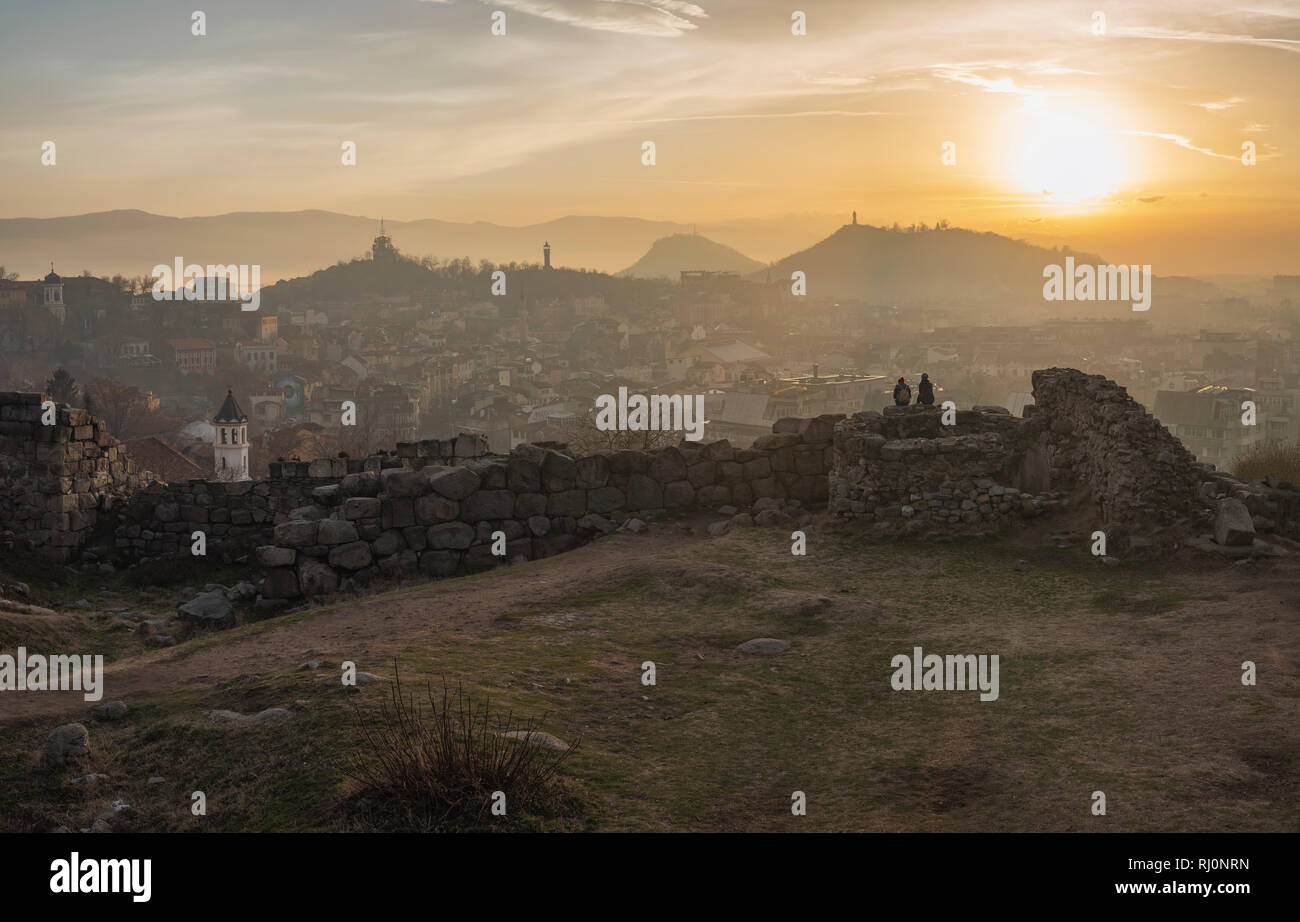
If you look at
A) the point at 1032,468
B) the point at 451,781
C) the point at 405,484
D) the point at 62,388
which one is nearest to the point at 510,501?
the point at 405,484

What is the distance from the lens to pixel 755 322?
14562cm

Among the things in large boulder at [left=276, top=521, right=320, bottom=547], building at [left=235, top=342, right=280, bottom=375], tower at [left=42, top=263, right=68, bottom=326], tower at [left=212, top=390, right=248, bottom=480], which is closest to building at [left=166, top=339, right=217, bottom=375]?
building at [left=235, top=342, right=280, bottom=375]

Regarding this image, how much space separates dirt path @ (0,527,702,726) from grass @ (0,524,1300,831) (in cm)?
11

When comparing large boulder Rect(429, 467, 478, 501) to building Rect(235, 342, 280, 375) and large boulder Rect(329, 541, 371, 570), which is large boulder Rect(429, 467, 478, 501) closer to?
large boulder Rect(329, 541, 371, 570)

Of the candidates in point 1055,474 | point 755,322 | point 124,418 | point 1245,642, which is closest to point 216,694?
point 1245,642

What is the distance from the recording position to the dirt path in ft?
28.6

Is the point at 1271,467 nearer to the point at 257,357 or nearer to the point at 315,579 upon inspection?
the point at 315,579

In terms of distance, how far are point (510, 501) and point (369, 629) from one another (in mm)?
4317

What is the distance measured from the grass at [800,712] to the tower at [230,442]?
4271cm

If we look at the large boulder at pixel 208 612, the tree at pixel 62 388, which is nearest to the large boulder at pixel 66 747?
the large boulder at pixel 208 612

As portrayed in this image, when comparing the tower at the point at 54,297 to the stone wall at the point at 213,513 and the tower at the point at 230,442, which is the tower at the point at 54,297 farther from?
the stone wall at the point at 213,513
